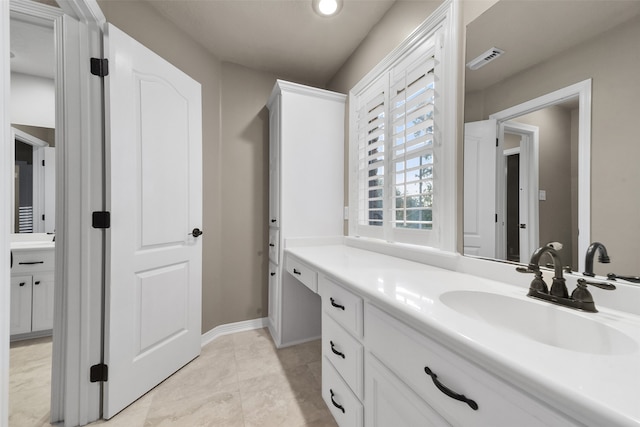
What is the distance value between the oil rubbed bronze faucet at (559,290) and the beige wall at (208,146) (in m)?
2.19

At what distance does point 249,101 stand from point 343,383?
7.98 ft

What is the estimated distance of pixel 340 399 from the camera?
1.18m

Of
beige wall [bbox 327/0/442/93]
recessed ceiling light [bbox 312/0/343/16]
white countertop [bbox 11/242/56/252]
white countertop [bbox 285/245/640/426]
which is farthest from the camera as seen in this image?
white countertop [bbox 11/242/56/252]

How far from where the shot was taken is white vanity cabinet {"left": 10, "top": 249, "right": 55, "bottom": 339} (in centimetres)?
203

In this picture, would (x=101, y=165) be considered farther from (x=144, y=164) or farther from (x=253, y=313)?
(x=253, y=313)

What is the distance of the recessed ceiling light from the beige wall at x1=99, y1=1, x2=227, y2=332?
1.08m

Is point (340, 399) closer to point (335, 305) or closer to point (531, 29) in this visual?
point (335, 305)

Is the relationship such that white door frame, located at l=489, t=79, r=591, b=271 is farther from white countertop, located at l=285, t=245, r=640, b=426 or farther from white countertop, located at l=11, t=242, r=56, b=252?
white countertop, located at l=11, t=242, r=56, b=252

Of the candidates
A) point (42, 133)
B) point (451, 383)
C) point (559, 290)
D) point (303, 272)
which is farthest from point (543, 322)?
point (42, 133)

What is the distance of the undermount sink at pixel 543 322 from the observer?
629mm

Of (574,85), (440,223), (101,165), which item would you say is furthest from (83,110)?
(574,85)

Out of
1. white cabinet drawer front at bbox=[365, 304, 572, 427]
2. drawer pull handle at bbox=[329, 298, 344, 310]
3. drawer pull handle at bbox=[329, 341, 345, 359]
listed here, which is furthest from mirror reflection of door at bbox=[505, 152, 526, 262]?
drawer pull handle at bbox=[329, 341, 345, 359]

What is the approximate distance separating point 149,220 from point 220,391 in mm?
1170

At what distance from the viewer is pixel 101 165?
4.45 feet
